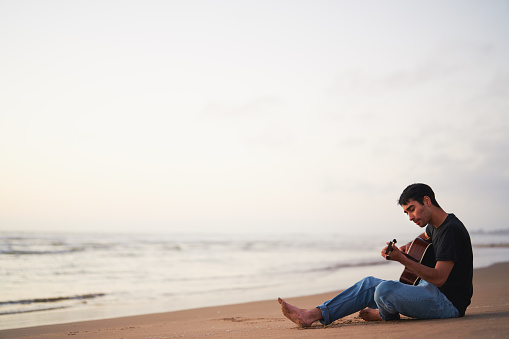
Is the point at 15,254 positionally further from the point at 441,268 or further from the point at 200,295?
the point at 441,268

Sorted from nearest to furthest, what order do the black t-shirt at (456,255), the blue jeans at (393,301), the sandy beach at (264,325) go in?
the sandy beach at (264,325) → the black t-shirt at (456,255) → the blue jeans at (393,301)

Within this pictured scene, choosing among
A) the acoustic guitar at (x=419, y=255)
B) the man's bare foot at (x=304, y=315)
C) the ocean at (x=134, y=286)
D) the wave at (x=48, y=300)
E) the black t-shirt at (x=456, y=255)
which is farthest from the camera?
the wave at (x=48, y=300)

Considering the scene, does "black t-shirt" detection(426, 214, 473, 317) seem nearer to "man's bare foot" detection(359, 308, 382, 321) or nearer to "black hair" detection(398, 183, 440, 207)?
"black hair" detection(398, 183, 440, 207)

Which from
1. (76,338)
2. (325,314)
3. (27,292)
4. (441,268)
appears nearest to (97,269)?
(27,292)

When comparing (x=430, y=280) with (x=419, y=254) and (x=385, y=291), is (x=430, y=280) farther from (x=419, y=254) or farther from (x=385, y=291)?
(x=385, y=291)

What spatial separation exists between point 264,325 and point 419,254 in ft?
6.91

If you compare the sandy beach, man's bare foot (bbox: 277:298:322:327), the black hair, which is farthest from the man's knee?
the black hair

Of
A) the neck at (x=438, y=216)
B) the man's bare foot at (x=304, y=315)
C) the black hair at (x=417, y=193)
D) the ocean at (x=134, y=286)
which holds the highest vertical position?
the black hair at (x=417, y=193)

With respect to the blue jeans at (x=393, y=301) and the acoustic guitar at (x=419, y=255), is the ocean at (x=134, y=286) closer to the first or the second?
the blue jeans at (x=393, y=301)

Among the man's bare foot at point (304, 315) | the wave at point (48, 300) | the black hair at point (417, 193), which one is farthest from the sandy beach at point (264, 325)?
the wave at point (48, 300)

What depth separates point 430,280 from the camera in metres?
3.80

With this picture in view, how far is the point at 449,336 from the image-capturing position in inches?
126

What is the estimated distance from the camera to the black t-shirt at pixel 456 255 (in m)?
3.76

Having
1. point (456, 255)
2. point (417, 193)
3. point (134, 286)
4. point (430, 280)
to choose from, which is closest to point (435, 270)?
point (430, 280)
